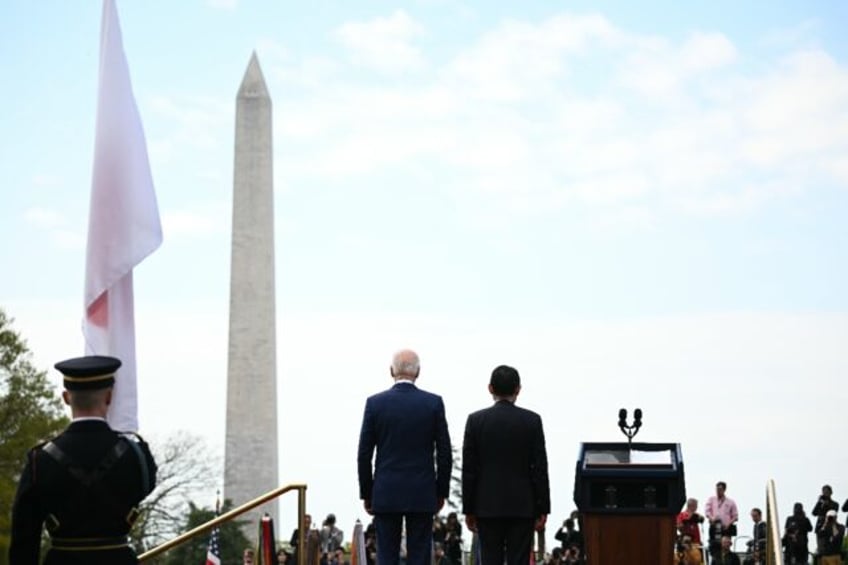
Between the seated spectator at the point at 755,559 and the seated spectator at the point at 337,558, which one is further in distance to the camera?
the seated spectator at the point at 337,558

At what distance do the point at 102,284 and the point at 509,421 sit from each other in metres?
2.89

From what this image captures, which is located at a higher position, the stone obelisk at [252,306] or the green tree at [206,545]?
the stone obelisk at [252,306]

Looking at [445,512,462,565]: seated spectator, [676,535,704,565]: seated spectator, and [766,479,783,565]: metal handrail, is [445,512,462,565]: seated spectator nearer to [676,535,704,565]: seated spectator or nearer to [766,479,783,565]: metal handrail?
[676,535,704,565]: seated spectator

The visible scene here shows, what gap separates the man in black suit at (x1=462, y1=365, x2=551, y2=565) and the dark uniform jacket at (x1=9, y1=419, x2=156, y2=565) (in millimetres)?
4183

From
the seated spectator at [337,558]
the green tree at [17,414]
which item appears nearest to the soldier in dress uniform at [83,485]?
the seated spectator at [337,558]

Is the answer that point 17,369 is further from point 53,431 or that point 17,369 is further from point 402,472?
point 402,472

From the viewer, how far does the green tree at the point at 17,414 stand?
161 ft

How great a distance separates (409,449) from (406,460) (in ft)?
0.25

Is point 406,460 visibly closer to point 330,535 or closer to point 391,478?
point 391,478

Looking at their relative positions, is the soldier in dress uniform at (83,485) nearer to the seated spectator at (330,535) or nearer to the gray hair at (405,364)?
the gray hair at (405,364)

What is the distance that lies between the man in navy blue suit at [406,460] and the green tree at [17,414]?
36.6 meters

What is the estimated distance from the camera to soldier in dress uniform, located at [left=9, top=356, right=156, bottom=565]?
8414 millimetres

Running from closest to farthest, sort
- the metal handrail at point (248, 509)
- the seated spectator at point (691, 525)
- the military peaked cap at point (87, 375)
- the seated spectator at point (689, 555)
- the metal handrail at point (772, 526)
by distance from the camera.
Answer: the military peaked cap at point (87, 375) → the metal handrail at point (772, 526) → the metal handrail at point (248, 509) → the seated spectator at point (689, 555) → the seated spectator at point (691, 525)

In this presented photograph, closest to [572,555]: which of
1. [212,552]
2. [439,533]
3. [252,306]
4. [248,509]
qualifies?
[439,533]
